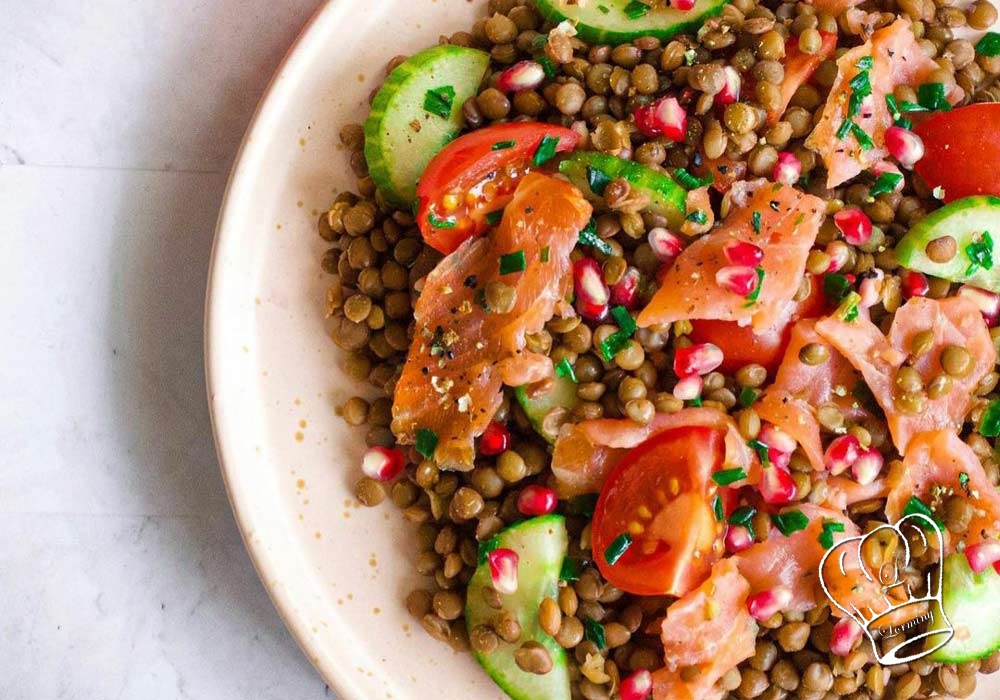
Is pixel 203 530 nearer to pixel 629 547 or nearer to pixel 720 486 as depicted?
pixel 629 547

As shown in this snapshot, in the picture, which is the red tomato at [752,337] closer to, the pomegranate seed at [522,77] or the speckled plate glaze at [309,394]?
the pomegranate seed at [522,77]

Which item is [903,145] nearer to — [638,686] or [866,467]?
[866,467]

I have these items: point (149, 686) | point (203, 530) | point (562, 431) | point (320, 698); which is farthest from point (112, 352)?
point (562, 431)

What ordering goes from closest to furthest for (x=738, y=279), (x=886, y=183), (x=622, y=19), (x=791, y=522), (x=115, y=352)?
(x=738, y=279)
(x=791, y=522)
(x=886, y=183)
(x=622, y=19)
(x=115, y=352)

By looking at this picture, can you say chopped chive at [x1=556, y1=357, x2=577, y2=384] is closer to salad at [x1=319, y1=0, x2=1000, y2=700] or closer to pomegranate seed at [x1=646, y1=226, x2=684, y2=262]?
salad at [x1=319, y1=0, x2=1000, y2=700]

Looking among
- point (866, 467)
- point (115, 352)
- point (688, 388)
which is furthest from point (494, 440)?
point (115, 352)

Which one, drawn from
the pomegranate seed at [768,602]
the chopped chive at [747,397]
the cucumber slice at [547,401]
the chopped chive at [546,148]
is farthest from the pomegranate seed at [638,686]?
the chopped chive at [546,148]
